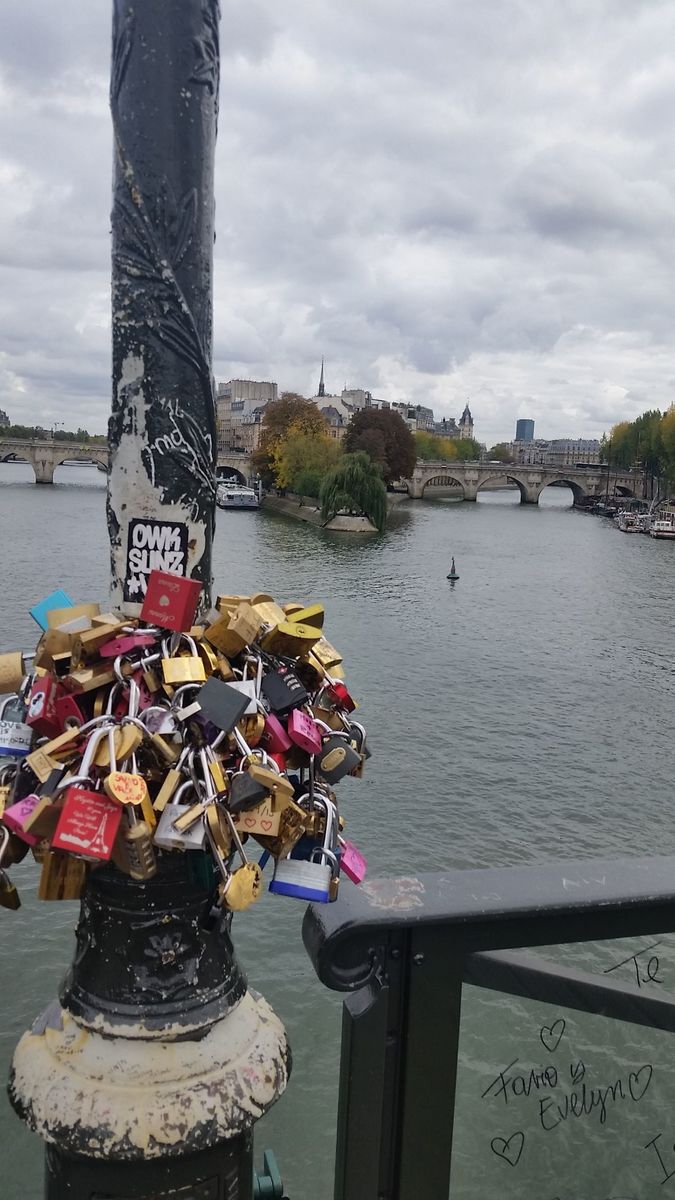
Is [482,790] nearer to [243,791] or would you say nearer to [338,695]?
[338,695]

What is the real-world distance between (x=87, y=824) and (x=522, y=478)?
84621mm

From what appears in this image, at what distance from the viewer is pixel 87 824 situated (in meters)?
1.46

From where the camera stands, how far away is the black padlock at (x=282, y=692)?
1.68 meters

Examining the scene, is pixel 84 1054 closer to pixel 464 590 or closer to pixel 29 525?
pixel 464 590

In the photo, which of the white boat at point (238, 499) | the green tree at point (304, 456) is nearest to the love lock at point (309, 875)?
the green tree at point (304, 456)

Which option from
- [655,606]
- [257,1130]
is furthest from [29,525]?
[257,1130]

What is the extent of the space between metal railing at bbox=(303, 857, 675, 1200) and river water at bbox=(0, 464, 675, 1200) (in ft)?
0.21

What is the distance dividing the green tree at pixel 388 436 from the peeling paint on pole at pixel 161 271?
61.6 m

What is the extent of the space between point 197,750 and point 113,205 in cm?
98

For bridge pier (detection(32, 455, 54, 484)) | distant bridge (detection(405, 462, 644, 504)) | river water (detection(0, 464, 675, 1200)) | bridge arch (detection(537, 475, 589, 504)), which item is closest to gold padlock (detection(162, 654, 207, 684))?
river water (detection(0, 464, 675, 1200))

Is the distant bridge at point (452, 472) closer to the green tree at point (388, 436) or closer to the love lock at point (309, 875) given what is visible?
the green tree at point (388, 436)

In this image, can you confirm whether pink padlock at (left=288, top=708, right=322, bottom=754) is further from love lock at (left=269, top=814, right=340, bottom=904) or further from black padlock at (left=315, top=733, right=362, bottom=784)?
love lock at (left=269, top=814, right=340, bottom=904)

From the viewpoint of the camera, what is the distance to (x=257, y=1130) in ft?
17.5

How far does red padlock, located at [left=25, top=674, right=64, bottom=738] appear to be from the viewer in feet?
5.21
